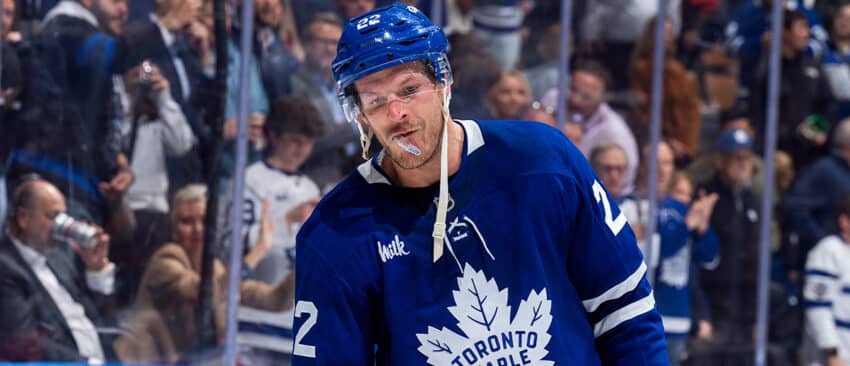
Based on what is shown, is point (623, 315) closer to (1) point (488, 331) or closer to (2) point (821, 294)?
(1) point (488, 331)

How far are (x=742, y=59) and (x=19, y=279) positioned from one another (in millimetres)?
2736

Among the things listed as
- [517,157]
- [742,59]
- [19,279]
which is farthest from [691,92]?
[517,157]

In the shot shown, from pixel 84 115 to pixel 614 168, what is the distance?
1.90m

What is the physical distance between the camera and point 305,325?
1.86 m

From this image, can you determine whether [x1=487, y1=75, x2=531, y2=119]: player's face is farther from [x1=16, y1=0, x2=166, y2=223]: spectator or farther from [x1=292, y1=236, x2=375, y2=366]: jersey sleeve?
[x1=292, y1=236, x2=375, y2=366]: jersey sleeve

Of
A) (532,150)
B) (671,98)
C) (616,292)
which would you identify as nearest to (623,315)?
(616,292)

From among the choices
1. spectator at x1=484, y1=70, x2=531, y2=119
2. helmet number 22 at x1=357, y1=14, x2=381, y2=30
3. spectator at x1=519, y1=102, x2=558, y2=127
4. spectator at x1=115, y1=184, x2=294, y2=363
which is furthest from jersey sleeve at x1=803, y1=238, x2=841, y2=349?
helmet number 22 at x1=357, y1=14, x2=381, y2=30

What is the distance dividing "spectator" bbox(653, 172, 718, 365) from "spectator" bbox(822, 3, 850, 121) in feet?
2.26

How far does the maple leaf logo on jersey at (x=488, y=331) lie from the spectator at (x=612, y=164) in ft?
8.76

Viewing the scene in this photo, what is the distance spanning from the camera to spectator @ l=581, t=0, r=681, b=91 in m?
4.44

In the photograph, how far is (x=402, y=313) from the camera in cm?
184

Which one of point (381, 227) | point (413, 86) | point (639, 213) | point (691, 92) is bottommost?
point (639, 213)

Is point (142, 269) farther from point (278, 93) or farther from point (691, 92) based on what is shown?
point (691, 92)

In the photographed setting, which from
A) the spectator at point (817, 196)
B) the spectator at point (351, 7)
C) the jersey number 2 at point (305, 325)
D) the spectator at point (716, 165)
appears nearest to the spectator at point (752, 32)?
the spectator at point (716, 165)
